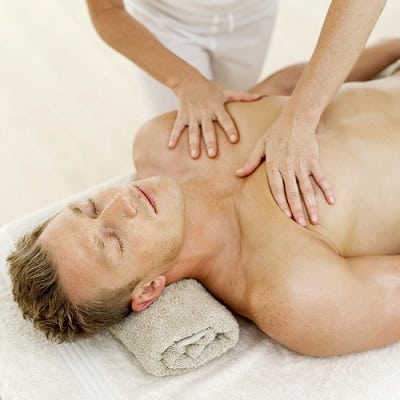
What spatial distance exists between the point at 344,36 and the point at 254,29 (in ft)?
2.14

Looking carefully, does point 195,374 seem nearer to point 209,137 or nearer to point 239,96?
point 209,137

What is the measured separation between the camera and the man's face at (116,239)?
1582 millimetres

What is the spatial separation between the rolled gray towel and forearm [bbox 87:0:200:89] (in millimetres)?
707

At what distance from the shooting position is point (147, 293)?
64.7 inches

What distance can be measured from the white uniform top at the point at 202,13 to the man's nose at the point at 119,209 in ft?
2.49

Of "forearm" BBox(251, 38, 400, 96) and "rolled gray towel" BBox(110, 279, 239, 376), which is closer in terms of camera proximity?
"rolled gray towel" BBox(110, 279, 239, 376)

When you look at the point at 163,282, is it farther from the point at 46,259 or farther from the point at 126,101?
the point at 126,101

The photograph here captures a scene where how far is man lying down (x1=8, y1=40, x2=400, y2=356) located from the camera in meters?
1.52

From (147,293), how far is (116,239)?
0.16m

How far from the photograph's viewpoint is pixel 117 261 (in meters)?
1.58

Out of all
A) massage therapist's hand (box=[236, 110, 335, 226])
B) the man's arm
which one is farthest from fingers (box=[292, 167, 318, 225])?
the man's arm

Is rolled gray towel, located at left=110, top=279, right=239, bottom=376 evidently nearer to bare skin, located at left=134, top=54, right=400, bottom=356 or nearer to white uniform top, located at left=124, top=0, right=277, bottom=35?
bare skin, located at left=134, top=54, right=400, bottom=356

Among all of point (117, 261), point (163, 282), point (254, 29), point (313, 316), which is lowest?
point (313, 316)

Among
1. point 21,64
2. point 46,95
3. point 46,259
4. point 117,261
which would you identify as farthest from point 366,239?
point 21,64
